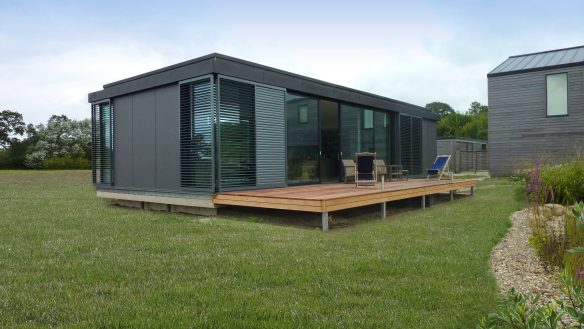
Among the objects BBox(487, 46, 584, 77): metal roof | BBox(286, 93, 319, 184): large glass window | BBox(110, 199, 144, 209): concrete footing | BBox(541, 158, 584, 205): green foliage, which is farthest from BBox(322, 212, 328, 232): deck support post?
BBox(487, 46, 584, 77): metal roof

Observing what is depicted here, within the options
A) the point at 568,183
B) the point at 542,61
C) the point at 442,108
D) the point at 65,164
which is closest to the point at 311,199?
the point at 568,183

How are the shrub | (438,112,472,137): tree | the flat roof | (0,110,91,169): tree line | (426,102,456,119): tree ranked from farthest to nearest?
1. (426,102,456,119): tree
2. (438,112,472,137): tree
3. (0,110,91,169): tree line
4. the shrub
5. the flat roof

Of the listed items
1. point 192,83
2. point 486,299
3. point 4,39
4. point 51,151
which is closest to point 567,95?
point 192,83

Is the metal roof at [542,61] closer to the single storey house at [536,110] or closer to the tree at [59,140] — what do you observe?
the single storey house at [536,110]

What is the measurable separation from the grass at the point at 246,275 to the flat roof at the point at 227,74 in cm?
293

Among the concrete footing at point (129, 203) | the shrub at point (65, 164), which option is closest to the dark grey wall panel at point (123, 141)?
the concrete footing at point (129, 203)

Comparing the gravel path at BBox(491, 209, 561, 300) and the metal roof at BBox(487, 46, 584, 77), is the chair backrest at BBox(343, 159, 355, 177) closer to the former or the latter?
the gravel path at BBox(491, 209, 561, 300)

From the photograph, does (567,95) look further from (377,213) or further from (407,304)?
(407,304)

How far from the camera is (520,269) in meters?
3.71

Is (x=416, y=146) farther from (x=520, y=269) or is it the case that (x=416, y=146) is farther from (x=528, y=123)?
(x=520, y=269)

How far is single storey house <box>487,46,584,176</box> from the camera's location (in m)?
15.0

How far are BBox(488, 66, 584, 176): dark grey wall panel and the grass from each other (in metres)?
11.4

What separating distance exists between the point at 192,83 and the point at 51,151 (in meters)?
29.6

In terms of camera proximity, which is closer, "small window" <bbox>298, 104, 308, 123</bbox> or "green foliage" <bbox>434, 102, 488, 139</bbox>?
"small window" <bbox>298, 104, 308, 123</bbox>
